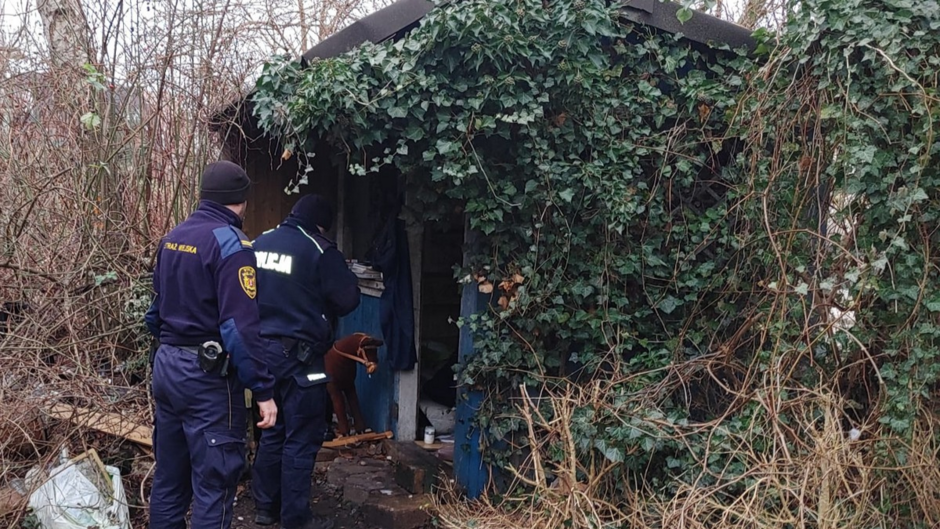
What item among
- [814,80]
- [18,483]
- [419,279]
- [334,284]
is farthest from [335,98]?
[18,483]

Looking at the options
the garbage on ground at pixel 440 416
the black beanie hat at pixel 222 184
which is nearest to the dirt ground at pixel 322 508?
the garbage on ground at pixel 440 416

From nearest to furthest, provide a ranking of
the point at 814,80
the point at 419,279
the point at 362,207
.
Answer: the point at 814,80
the point at 419,279
the point at 362,207

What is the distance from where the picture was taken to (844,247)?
3.77 m

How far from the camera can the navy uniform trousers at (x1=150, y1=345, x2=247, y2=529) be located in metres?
3.43

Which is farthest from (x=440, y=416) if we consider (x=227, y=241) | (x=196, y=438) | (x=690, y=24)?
(x=690, y=24)

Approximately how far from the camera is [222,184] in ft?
12.0

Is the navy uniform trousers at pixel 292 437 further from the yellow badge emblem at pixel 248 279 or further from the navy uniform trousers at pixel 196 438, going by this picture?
the yellow badge emblem at pixel 248 279

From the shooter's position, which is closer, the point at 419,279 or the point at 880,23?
the point at 880,23

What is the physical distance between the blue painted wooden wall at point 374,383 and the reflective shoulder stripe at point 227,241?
262 cm

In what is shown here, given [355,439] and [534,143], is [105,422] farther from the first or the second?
[534,143]

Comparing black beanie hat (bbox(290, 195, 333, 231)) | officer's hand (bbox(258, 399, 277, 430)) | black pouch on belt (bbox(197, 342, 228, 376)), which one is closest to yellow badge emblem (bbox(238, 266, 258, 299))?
black pouch on belt (bbox(197, 342, 228, 376))

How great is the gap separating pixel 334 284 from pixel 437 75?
149 centimetres

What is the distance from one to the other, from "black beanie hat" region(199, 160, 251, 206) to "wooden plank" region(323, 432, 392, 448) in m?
2.86

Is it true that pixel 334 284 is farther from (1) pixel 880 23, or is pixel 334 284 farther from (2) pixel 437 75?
(1) pixel 880 23
